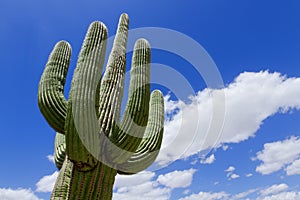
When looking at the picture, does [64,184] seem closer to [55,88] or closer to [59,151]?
[59,151]

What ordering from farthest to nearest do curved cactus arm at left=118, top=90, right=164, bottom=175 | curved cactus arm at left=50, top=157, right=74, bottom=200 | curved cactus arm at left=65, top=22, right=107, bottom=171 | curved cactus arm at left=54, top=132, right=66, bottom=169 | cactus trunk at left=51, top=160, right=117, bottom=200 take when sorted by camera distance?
1. curved cactus arm at left=54, top=132, right=66, bottom=169
2. curved cactus arm at left=118, top=90, right=164, bottom=175
3. curved cactus arm at left=50, top=157, right=74, bottom=200
4. cactus trunk at left=51, top=160, right=117, bottom=200
5. curved cactus arm at left=65, top=22, right=107, bottom=171

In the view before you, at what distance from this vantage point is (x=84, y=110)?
123 inches

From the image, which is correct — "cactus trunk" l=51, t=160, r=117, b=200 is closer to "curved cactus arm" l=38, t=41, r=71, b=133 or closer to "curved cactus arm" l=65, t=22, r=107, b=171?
"curved cactus arm" l=65, t=22, r=107, b=171

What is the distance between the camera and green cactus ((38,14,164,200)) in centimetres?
318

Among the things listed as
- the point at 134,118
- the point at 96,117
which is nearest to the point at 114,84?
the point at 134,118

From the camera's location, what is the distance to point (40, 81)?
4020 millimetres

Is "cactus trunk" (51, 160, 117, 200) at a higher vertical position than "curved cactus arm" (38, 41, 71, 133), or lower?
lower

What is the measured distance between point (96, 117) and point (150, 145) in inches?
45.8

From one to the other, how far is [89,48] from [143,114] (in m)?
0.99

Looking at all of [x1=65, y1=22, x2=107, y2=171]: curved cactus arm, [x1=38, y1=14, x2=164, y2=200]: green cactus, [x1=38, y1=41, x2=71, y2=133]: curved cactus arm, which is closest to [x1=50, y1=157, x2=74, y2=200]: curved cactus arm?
[x1=38, y1=14, x2=164, y2=200]: green cactus

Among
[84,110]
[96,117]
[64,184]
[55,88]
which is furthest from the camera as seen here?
[55,88]

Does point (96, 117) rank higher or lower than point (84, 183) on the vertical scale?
higher

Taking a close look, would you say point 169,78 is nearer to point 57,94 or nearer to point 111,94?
point 111,94

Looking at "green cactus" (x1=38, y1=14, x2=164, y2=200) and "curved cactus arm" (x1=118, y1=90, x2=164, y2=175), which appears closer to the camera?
"green cactus" (x1=38, y1=14, x2=164, y2=200)
